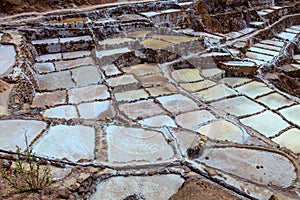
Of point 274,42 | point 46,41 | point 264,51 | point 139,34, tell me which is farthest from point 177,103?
point 274,42

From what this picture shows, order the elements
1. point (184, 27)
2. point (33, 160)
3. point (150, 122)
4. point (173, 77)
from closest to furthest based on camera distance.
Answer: point (33, 160) < point (150, 122) < point (173, 77) < point (184, 27)

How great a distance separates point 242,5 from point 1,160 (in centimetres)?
863

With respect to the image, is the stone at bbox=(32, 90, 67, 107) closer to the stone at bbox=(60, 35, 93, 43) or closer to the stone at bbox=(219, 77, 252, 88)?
the stone at bbox=(60, 35, 93, 43)

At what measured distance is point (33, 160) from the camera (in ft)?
9.87

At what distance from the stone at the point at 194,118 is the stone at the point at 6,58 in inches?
101

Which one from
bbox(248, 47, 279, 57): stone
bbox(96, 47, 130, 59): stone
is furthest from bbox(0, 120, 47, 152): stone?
bbox(248, 47, 279, 57): stone

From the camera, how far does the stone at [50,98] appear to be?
4.45 m

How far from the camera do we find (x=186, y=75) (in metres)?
5.66

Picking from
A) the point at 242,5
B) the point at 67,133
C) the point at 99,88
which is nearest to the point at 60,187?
the point at 67,133

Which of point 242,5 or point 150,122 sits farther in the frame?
point 242,5

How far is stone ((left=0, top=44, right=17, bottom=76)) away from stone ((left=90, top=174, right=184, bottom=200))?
2.67m

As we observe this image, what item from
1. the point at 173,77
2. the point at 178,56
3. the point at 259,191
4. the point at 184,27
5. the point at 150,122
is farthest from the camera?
the point at 184,27

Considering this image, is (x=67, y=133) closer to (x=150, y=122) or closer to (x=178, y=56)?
(x=150, y=122)

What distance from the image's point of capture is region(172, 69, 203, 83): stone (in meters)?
5.45
